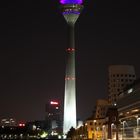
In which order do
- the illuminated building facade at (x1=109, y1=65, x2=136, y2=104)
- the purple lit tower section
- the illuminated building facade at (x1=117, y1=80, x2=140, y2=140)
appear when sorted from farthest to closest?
the purple lit tower section
the illuminated building facade at (x1=109, y1=65, x2=136, y2=104)
the illuminated building facade at (x1=117, y1=80, x2=140, y2=140)

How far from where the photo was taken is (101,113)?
14112 cm

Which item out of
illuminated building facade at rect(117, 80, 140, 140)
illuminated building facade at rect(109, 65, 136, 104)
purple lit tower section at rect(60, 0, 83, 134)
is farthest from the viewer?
purple lit tower section at rect(60, 0, 83, 134)

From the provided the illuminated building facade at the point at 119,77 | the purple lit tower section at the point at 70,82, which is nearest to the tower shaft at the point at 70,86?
the purple lit tower section at the point at 70,82

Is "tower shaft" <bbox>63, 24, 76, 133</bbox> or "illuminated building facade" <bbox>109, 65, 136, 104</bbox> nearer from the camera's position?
"illuminated building facade" <bbox>109, 65, 136, 104</bbox>

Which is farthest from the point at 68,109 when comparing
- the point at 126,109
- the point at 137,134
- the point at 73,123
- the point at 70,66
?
the point at 137,134

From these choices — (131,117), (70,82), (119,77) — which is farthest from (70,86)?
(131,117)

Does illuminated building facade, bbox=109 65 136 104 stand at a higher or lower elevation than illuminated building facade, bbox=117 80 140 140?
A: higher

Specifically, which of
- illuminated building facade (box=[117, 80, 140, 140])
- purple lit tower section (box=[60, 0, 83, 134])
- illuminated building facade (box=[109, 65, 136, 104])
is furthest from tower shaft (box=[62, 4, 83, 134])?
illuminated building facade (box=[117, 80, 140, 140])

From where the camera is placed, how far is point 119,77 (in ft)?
484

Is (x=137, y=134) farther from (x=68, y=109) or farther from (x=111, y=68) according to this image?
(x=68, y=109)

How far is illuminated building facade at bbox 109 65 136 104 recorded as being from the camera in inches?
5733

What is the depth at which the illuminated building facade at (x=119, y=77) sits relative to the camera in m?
146

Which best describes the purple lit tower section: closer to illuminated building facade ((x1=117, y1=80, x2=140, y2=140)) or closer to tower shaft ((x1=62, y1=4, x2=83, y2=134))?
tower shaft ((x1=62, y1=4, x2=83, y2=134))

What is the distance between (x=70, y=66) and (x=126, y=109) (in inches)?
3307
